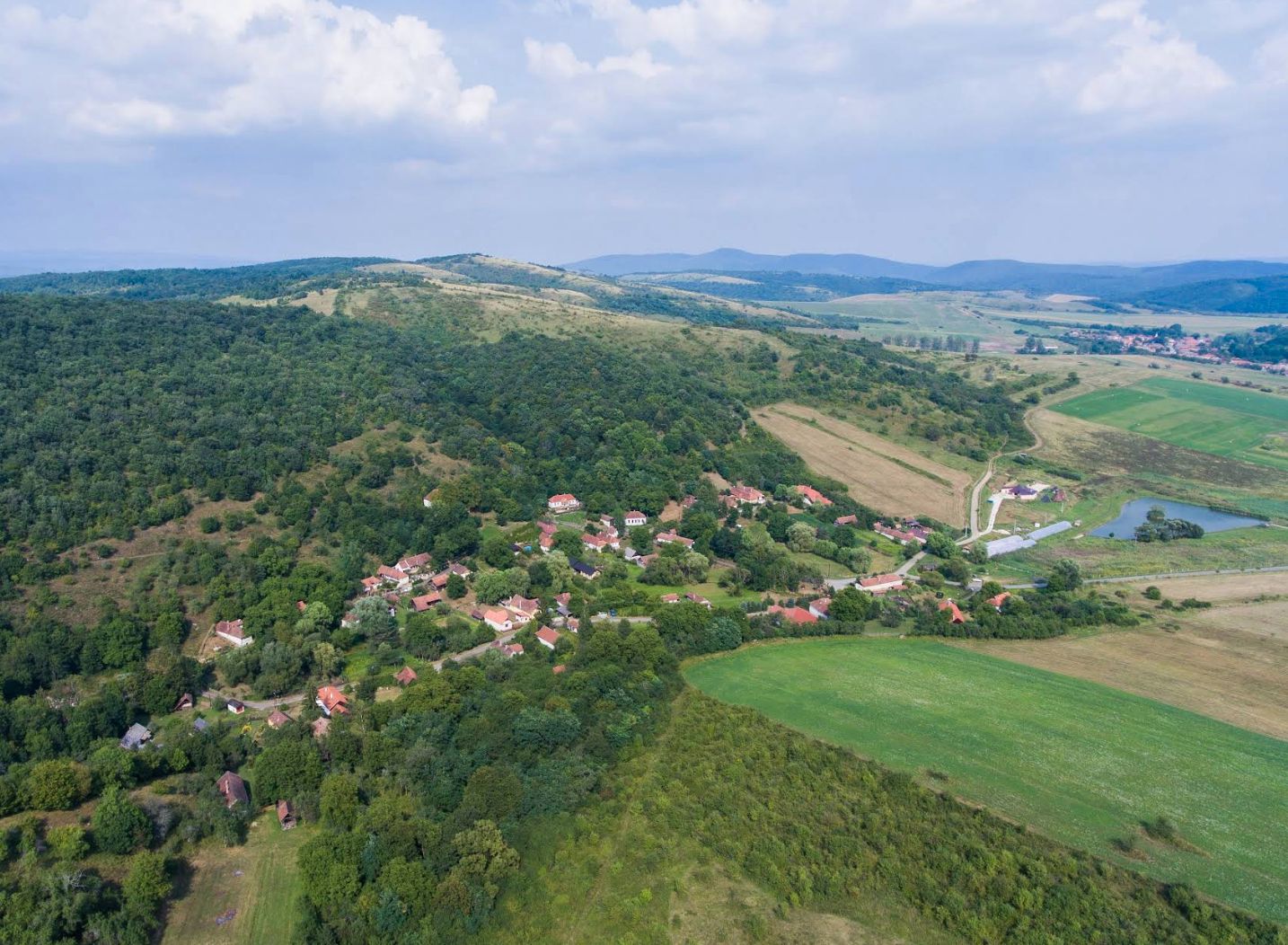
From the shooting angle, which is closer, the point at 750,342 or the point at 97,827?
the point at 97,827

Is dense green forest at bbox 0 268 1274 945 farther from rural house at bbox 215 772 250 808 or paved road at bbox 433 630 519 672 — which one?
paved road at bbox 433 630 519 672

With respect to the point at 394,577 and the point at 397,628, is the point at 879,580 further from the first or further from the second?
the point at 394,577

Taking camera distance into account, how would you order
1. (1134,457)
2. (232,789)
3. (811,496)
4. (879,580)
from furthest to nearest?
(1134,457) < (811,496) < (879,580) < (232,789)

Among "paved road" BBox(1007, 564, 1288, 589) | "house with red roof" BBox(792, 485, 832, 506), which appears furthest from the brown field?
"house with red roof" BBox(792, 485, 832, 506)

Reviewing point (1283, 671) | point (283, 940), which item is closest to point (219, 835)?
point (283, 940)

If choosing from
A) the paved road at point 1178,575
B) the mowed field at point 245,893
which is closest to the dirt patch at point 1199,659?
the paved road at point 1178,575

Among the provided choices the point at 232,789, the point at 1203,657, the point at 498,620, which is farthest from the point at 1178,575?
the point at 232,789

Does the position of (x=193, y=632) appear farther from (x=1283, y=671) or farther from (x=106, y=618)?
(x=1283, y=671)
